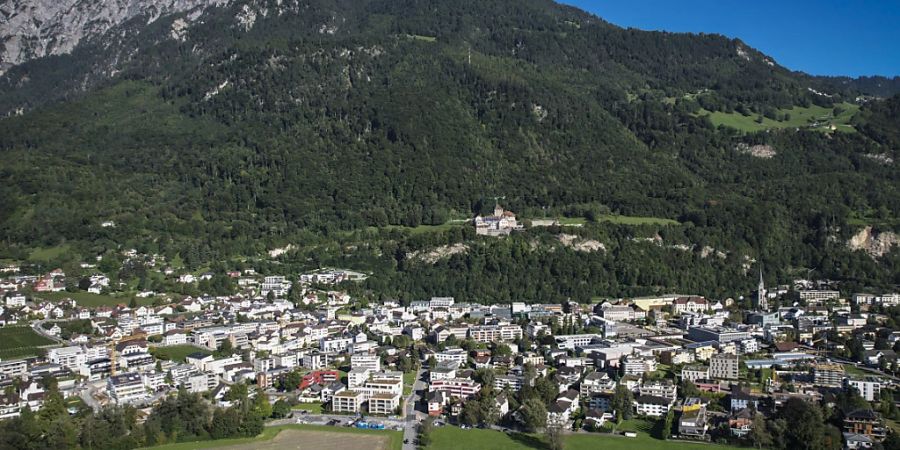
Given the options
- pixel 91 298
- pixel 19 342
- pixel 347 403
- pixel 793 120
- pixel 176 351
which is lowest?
pixel 347 403

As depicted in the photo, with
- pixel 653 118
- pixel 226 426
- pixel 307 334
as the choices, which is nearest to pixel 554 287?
pixel 307 334

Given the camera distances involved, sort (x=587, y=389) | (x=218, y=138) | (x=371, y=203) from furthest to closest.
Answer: (x=218, y=138) → (x=371, y=203) → (x=587, y=389)

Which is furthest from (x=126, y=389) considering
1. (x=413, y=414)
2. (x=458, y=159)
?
(x=458, y=159)

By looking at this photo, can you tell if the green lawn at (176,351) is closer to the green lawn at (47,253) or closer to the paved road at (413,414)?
the paved road at (413,414)

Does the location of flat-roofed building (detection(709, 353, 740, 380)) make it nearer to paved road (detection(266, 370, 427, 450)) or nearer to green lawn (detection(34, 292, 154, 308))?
paved road (detection(266, 370, 427, 450))

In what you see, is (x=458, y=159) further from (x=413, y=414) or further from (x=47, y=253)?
(x=413, y=414)

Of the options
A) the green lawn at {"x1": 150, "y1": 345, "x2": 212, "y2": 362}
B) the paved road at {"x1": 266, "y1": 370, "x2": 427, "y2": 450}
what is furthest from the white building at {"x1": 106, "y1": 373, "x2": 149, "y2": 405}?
the paved road at {"x1": 266, "y1": 370, "x2": 427, "y2": 450}

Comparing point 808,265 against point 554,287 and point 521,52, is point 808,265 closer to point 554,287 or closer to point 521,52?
point 554,287

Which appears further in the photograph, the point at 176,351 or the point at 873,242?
the point at 873,242
